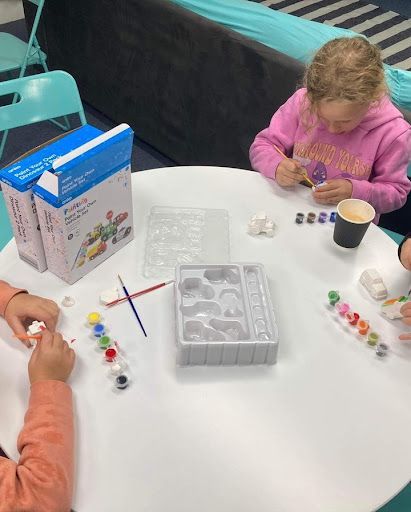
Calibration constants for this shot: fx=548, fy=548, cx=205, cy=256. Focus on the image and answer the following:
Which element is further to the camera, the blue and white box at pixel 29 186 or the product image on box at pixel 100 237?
the product image on box at pixel 100 237

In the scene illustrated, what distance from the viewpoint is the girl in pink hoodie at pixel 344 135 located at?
1.24 meters

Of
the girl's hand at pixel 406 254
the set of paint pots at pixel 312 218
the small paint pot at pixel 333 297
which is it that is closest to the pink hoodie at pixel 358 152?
the set of paint pots at pixel 312 218

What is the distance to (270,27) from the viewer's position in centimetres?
196

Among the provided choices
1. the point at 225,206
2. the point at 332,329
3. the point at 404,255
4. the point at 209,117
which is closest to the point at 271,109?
the point at 209,117

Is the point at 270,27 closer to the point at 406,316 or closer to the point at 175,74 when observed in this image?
the point at 175,74

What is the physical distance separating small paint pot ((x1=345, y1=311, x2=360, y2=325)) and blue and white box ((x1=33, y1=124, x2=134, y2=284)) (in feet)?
1.58

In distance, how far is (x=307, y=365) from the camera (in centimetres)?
96

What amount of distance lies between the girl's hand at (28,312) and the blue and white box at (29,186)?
10 centimetres

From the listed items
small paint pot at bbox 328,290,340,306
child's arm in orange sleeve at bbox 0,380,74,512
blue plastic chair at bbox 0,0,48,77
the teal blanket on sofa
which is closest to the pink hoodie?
small paint pot at bbox 328,290,340,306

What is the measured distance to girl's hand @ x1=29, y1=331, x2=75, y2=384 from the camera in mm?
886

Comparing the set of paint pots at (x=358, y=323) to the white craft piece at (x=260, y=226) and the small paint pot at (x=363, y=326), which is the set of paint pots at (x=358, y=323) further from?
the white craft piece at (x=260, y=226)

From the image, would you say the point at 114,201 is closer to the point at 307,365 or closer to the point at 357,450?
the point at 307,365

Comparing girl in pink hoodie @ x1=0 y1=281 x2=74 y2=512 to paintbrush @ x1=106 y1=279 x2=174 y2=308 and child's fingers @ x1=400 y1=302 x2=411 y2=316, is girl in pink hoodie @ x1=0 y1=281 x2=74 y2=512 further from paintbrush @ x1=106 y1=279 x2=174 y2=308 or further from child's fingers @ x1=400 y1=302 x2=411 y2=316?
child's fingers @ x1=400 y1=302 x2=411 y2=316

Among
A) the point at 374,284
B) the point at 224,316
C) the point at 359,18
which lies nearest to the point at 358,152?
the point at 374,284
